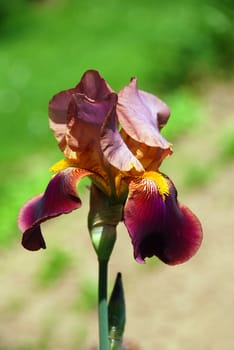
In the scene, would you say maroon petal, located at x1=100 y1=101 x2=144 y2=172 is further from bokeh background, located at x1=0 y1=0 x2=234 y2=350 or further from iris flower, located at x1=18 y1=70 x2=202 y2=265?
bokeh background, located at x1=0 y1=0 x2=234 y2=350

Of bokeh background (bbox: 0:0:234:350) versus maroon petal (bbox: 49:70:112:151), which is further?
bokeh background (bbox: 0:0:234:350)

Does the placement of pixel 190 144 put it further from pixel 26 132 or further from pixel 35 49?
pixel 35 49

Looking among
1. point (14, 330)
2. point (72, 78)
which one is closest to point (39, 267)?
point (14, 330)

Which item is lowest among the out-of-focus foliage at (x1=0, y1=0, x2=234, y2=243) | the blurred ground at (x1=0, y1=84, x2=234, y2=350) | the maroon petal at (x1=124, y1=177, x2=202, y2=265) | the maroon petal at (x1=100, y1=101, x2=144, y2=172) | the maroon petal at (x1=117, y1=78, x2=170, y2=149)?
the maroon petal at (x1=124, y1=177, x2=202, y2=265)

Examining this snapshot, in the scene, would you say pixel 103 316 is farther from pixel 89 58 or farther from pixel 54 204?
pixel 89 58

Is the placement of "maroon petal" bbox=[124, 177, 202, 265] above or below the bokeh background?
below

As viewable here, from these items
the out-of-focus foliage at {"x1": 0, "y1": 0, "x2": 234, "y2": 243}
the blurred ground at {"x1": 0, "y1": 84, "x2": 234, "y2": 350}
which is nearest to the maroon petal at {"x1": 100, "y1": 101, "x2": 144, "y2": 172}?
the blurred ground at {"x1": 0, "y1": 84, "x2": 234, "y2": 350}

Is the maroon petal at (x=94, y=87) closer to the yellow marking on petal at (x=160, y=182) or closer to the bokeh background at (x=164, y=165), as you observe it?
the yellow marking on petal at (x=160, y=182)

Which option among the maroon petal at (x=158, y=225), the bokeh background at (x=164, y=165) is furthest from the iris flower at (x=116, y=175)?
the bokeh background at (x=164, y=165)
